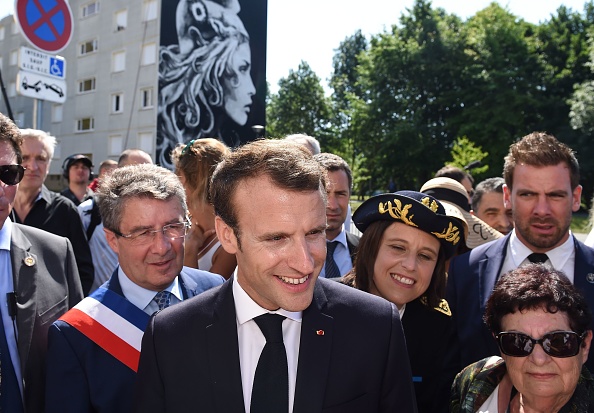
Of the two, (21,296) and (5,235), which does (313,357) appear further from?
(5,235)

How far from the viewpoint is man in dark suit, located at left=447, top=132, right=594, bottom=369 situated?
3.01 metres

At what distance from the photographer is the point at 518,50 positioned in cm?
3794

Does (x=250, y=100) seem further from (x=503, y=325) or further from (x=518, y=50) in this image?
(x=503, y=325)

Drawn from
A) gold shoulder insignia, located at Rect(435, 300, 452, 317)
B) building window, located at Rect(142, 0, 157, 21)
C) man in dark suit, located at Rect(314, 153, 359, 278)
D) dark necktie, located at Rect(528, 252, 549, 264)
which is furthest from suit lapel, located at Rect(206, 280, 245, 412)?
building window, located at Rect(142, 0, 157, 21)

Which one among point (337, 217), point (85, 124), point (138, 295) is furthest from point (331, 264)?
point (85, 124)

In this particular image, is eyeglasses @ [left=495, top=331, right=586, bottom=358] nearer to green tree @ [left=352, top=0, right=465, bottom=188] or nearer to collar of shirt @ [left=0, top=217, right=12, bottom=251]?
collar of shirt @ [left=0, top=217, right=12, bottom=251]

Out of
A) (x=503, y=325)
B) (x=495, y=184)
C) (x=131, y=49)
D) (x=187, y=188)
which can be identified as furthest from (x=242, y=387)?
(x=131, y=49)

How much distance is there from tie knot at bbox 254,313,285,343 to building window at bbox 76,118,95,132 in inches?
1314

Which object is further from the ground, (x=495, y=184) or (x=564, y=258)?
(x=495, y=184)

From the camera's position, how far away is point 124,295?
8.59 ft

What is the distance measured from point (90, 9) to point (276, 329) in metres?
35.6

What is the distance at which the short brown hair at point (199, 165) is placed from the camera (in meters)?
3.60

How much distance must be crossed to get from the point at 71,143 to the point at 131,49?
25.4 feet

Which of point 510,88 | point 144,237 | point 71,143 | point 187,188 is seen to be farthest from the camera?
point 510,88
